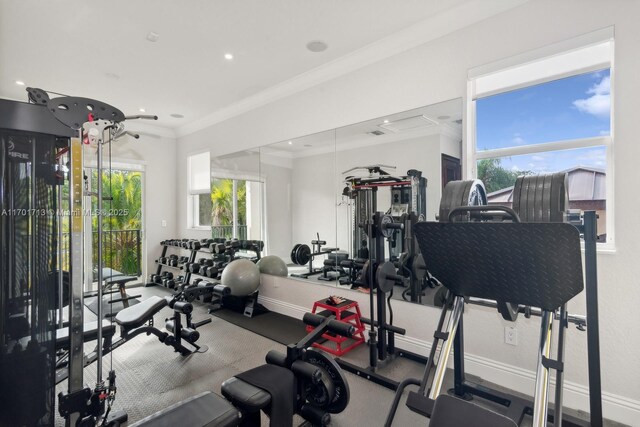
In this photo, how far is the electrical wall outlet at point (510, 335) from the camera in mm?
2213

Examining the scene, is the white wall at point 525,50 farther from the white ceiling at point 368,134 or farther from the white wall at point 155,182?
the white wall at point 155,182

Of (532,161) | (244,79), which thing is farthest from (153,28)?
(532,161)

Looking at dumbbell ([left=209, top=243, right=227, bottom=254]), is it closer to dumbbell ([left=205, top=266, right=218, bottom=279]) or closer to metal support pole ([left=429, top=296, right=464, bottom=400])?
dumbbell ([left=205, top=266, right=218, bottom=279])

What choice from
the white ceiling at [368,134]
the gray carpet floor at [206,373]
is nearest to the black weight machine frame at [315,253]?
the gray carpet floor at [206,373]

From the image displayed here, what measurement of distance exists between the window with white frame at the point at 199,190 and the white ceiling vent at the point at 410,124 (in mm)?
3392

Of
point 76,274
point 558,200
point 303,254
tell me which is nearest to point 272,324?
point 303,254

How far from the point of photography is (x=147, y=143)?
5652mm

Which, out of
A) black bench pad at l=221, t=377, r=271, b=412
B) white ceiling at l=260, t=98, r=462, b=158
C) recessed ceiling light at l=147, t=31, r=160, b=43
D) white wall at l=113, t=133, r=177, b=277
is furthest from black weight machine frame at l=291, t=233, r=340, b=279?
white wall at l=113, t=133, r=177, b=277

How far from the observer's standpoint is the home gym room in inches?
59.4

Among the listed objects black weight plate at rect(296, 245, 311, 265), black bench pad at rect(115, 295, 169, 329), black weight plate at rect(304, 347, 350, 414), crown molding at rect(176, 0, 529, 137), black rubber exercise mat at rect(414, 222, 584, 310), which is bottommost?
black weight plate at rect(304, 347, 350, 414)

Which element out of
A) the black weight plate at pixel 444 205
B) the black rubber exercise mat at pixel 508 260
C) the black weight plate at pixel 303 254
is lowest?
the black weight plate at pixel 303 254

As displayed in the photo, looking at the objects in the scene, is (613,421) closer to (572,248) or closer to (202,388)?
(572,248)

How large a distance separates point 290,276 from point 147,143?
388 cm

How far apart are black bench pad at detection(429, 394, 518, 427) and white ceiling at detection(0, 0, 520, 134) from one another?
8.62 ft
